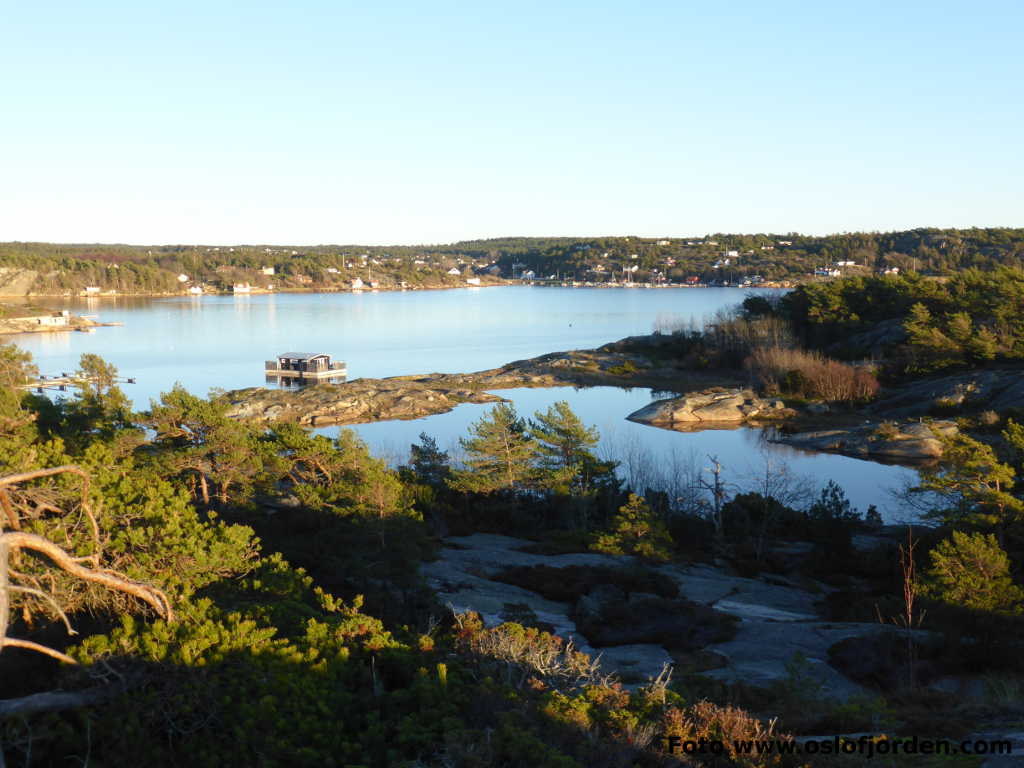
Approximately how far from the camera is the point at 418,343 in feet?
265

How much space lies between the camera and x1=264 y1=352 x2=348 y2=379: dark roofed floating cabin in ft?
190

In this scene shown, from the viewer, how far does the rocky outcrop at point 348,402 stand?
1750 inches

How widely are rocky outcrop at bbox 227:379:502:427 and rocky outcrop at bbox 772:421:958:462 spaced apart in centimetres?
1775

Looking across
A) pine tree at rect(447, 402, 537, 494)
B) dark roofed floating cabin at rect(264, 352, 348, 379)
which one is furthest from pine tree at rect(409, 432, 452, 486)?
dark roofed floating cabin at rect(264, 352, 348, 379)

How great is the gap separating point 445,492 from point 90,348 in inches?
2461

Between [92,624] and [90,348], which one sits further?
[90,348]

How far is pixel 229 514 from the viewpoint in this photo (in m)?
15.2

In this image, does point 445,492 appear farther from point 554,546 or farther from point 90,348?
point 90,348

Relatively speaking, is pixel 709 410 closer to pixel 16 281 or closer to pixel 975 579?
pixel 975 579

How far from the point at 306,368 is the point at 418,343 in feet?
76.9

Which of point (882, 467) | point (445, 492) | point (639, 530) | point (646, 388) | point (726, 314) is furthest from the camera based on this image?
point (726, 314)

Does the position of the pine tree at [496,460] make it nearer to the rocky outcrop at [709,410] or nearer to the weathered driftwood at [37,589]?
the weathered driftwood at [37,589]

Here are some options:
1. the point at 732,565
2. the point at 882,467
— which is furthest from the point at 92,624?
the point at 882,467

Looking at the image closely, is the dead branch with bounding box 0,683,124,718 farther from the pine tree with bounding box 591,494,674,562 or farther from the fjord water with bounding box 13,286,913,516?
the fjord water with bounding box 13,286,913,516
